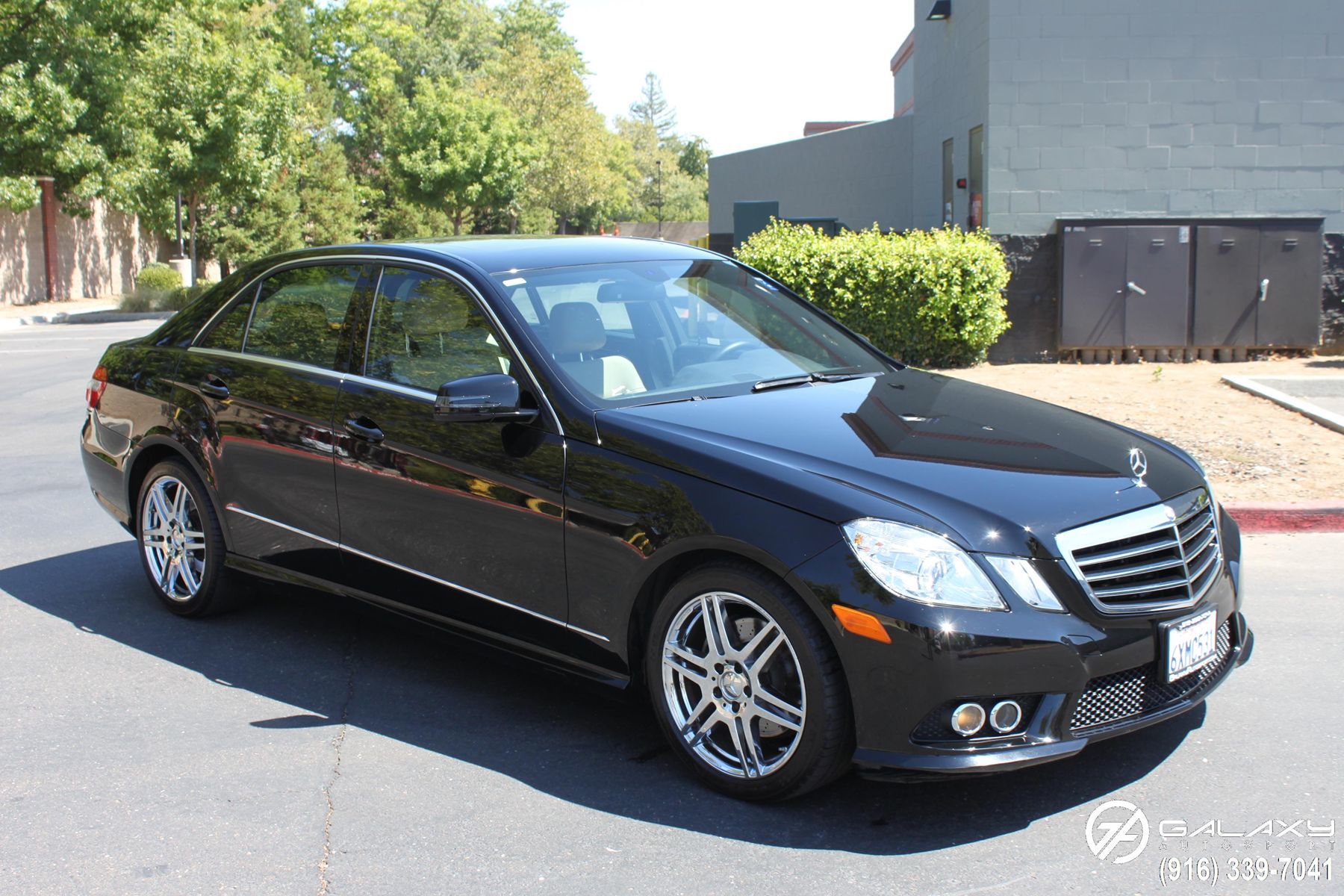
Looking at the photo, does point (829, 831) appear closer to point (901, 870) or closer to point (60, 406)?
point (901, 870)

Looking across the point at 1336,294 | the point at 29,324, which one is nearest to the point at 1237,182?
the point at 1336,294

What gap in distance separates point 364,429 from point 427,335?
43 cm

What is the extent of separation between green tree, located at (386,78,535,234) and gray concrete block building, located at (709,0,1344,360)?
42.3 m

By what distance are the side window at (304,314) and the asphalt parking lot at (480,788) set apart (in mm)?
1029

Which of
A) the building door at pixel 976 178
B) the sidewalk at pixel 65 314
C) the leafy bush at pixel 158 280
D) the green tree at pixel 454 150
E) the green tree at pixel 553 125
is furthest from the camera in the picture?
the green tree at pixel 553 125

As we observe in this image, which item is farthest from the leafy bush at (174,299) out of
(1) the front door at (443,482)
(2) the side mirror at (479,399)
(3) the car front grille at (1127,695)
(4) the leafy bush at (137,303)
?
(3) the car front grille at (1127,695)

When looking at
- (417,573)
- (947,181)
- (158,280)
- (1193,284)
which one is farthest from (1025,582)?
(158,280)

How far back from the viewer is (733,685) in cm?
392

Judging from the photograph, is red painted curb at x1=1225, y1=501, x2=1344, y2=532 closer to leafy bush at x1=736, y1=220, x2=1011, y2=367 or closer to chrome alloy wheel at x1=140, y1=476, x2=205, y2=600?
chrome alloy wheel at x1=140, y1=476, x2=205, y2=600

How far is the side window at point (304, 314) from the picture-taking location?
17.4 feet

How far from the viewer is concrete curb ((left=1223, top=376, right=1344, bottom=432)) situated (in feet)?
32.8

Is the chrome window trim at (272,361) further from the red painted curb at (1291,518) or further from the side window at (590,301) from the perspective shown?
the red painted curb at (1291,518)

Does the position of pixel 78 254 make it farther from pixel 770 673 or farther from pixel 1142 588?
pixel 1142 588

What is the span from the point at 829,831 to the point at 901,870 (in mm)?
304
